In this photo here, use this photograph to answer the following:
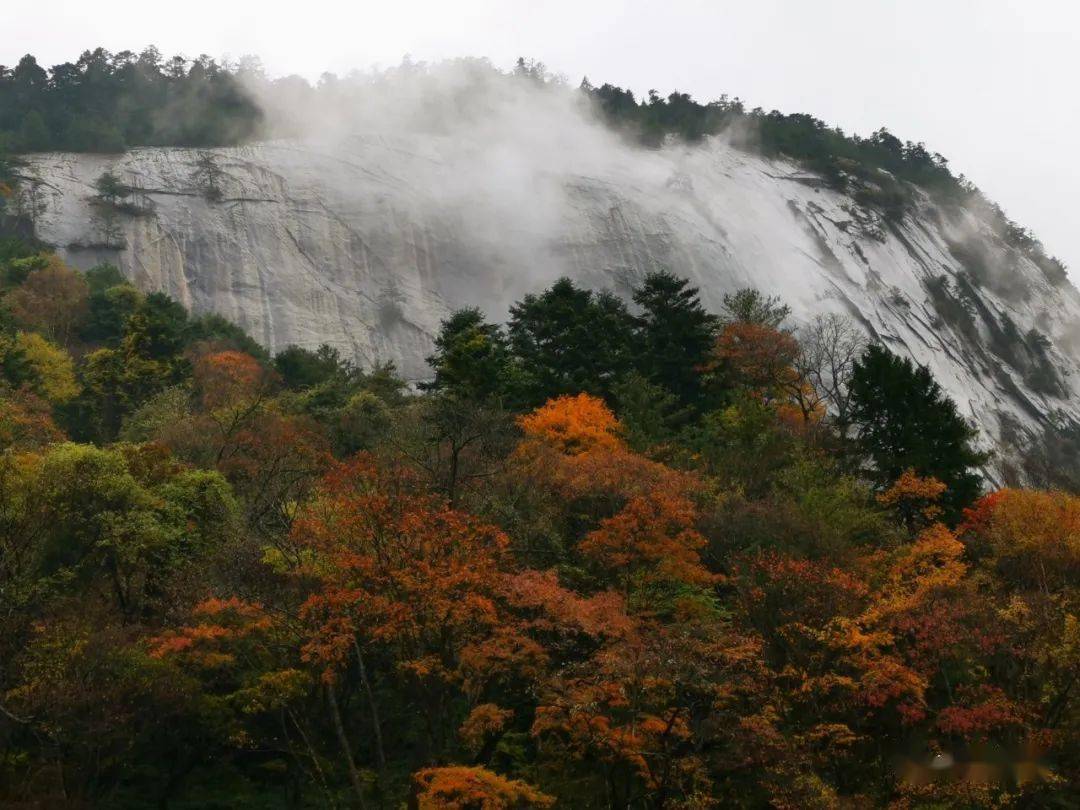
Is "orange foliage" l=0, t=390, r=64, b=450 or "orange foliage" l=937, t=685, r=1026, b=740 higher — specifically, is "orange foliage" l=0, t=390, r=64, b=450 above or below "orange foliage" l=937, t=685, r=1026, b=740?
below

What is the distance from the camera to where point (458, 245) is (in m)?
67.9

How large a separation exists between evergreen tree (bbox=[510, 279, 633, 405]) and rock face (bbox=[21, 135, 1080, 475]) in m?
21.4

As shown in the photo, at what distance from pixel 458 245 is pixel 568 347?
2993 cm

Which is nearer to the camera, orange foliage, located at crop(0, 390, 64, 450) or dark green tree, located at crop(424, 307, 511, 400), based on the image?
orange foliage, located at crop(0, 390, 64, 450)

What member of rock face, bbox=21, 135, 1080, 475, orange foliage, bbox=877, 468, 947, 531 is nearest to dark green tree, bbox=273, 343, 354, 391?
rock face, bbox=21, 135, 1080, 475

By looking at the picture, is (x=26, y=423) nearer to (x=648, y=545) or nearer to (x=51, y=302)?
(x=51, y=302)

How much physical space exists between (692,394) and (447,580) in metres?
24.0

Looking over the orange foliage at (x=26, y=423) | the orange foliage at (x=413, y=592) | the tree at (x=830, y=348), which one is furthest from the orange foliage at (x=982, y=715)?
the tree at (x=830, y=348)

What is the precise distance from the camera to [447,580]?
18750 mm

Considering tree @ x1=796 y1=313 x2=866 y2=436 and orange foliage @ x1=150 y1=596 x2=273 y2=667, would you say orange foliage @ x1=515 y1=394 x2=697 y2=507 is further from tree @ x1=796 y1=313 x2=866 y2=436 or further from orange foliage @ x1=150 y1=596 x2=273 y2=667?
tree @ x1=796 y1=313 x2=866 y2=436

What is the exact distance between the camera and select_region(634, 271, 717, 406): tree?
135 feet

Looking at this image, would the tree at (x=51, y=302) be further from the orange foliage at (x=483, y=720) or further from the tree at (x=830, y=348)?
the orange foliage at (x=483, y=720)

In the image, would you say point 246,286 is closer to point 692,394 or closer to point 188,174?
point 188,174

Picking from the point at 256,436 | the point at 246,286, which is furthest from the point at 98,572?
the point at 246,286
